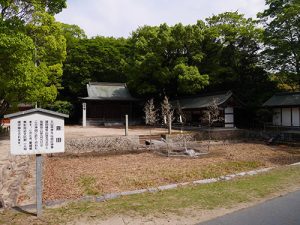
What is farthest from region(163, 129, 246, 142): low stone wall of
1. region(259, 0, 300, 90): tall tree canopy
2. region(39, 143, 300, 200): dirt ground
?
region(259, 0, 300, 90): tall tree canopy

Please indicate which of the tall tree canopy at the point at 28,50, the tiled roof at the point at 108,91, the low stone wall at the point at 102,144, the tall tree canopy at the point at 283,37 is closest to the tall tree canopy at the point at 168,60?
the tiled roof at the point at 108,91

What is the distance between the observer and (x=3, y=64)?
12133mm

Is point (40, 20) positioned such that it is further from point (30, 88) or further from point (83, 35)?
point (83, 35)

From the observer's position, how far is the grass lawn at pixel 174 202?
17.2 ft

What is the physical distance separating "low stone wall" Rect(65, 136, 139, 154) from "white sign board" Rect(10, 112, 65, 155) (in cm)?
1034

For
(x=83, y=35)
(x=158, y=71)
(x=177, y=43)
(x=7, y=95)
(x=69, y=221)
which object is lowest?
(x=69, y=221)

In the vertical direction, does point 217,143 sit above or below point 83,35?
below

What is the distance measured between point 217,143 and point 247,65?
14308 millimetres

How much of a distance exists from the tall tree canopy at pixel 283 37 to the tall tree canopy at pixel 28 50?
17584mm

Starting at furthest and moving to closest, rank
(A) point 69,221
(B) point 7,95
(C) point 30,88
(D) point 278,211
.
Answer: (B) point 7,95 → (C) point 30,88 → (D) point 278,211 → (A) point 69,221

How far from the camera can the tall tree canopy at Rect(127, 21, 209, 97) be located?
29.0 metres

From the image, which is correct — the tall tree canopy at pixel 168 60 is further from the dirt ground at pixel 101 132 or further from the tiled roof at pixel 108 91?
the dirt ground at pixel 101 132

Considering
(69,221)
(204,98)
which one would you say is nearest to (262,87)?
(204,98)

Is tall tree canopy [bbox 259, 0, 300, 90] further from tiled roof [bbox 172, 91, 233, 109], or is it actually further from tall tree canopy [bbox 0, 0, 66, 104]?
tall tree canopy [bbox 0, 0, 66, 104]
